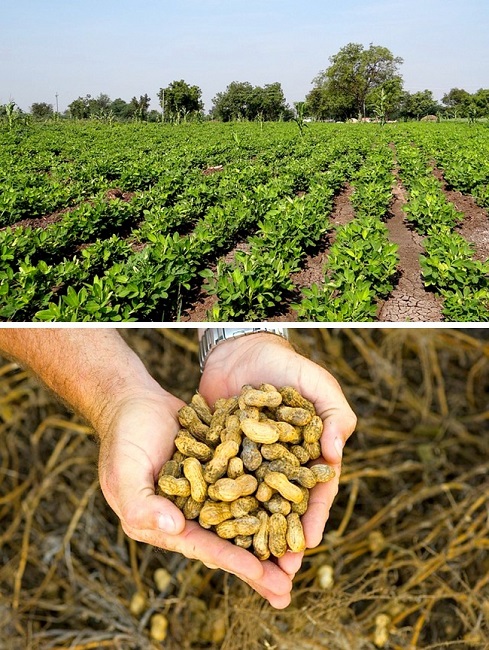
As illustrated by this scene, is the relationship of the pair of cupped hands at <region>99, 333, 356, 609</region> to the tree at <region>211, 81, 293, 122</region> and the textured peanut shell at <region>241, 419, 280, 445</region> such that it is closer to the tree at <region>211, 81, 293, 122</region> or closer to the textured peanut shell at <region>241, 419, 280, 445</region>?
the textured peanut shell at <region>241, 419, 280, 445</region>

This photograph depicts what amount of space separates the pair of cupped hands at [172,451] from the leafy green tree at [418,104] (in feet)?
189

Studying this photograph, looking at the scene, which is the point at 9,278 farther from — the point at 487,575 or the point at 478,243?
the point at 478,243

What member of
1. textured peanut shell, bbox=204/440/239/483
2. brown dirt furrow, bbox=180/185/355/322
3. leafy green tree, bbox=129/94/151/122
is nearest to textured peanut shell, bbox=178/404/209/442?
textured peanut shell, bbox=204/440/239/483

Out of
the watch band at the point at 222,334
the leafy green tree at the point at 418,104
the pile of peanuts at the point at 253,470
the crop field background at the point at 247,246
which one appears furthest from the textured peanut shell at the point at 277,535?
the leafy green tree at the point at 418,104

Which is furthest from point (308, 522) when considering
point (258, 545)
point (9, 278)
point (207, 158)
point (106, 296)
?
point (207, 158)

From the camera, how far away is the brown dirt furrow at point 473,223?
6.31m

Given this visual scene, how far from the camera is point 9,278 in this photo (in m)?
4.31

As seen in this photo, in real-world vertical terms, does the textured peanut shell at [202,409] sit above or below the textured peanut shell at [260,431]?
below

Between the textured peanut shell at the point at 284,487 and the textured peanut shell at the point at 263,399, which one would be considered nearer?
the textured peanut shell at the point at 284,487

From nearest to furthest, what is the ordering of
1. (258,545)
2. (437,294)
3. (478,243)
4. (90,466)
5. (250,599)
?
(258,545) → (250,599) → (90,466) → (437,294) → (478,243)

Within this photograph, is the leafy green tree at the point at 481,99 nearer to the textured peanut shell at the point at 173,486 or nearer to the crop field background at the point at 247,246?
the crop field background at the point at 247,246

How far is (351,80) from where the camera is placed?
183ft

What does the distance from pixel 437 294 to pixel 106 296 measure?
98.4 inches

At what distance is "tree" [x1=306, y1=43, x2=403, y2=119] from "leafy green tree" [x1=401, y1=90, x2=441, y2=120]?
2.28 meters
